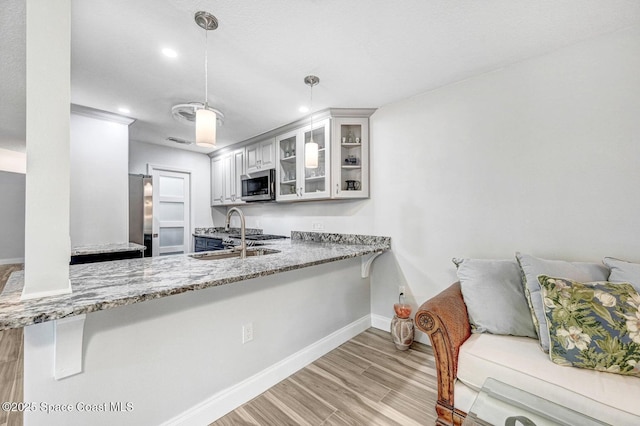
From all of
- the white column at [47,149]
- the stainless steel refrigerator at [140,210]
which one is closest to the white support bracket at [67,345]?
the white column at [47,149]

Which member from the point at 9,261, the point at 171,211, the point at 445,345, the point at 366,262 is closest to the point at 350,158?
the point at 366,262

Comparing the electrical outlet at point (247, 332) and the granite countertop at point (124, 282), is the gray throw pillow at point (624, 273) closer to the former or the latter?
the granite countertop at point (124, 282)

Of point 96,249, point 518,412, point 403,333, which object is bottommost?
point 403,333

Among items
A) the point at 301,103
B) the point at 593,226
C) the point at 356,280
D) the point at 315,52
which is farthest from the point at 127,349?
the point at 593,226

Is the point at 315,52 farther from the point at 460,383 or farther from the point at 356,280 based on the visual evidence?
the point at 460,383

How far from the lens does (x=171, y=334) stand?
1.38 meters

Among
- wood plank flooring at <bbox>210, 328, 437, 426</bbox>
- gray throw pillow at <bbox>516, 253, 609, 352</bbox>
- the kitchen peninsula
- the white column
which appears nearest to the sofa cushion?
gray throw pillow at <bbox>516, 253, 609, 352</bbox>

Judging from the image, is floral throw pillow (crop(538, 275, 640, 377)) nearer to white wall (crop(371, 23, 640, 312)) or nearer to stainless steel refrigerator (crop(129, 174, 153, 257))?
white wall (crop(371, 23, 640, 312))

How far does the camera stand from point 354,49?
1.80 m

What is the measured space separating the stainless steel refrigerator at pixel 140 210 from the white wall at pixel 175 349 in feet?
9.12

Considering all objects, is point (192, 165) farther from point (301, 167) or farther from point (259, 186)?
point (301, 167)

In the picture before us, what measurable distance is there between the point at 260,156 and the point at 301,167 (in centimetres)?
91

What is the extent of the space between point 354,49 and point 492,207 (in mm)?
1673

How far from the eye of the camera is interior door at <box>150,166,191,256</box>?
4164 mm
